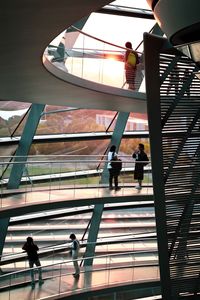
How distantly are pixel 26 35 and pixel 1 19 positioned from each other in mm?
1138

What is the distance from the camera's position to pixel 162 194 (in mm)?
11703

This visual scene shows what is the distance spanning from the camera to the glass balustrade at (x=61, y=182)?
16891 mm

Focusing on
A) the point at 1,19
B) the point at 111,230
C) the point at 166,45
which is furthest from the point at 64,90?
the point at 111,230

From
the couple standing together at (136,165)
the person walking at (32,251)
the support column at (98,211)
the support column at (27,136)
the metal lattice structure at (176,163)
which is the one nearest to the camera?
the metal lattice structure at (176,163)

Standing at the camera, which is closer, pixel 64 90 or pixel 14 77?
pixel 14 77

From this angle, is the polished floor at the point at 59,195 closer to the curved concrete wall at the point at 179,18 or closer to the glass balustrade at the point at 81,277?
the glass balustrade at the point at 81,277

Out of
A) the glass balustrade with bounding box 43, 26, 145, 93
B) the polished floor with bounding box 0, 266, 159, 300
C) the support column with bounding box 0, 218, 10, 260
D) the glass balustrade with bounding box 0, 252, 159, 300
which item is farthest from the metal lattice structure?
the support column with bounding box 0, 218, 10, 260

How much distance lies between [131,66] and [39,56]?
7.20 meters

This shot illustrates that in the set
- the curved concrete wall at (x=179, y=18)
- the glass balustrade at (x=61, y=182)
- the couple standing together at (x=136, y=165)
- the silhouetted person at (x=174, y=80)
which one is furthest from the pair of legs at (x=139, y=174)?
the curved concrete wall at (x=179, y=18)

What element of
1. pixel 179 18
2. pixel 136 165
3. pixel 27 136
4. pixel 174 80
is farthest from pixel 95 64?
pixel 179 18

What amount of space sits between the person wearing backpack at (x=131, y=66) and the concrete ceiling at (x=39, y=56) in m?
0.54

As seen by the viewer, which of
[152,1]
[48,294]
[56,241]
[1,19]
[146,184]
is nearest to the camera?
[152,1]

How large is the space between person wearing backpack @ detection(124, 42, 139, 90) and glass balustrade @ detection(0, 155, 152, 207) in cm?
248

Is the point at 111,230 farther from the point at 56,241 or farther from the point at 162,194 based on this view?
the point at 162,194
